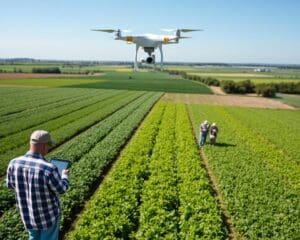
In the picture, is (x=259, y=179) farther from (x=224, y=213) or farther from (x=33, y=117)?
(x=33, y=117)

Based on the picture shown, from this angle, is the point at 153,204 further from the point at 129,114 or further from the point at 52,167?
the point at 129,114

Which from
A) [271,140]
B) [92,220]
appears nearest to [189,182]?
[92,220]

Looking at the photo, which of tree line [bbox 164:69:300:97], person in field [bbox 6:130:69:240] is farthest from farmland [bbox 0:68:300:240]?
tree line [bbox 164:69:300:97]

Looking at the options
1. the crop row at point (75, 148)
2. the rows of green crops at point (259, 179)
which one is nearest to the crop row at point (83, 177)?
the crop row at point (75, 148)

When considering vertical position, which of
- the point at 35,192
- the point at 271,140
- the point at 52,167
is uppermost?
the point at 52,167

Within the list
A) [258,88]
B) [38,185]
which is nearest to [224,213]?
[38,185]

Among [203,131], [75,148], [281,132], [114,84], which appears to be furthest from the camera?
[114,84]

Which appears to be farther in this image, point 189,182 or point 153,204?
point 189,182

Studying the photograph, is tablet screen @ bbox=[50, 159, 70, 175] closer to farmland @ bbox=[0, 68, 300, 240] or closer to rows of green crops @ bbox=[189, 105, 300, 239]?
farmland @ bbox=[0, 68, 300, 240]
